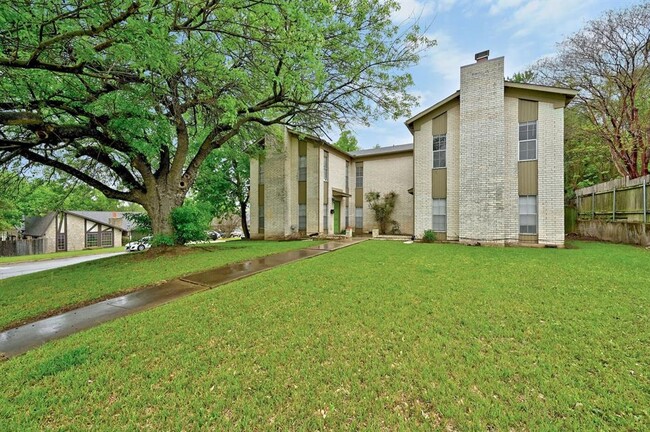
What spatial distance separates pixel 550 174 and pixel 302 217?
13236mm

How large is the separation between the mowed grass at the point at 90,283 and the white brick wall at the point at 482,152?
9933mm

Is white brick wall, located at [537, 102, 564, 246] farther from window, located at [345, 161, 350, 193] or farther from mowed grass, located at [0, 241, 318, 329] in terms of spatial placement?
mowed grass, located at [0, 241, 318, 329]

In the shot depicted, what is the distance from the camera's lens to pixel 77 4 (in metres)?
4.59

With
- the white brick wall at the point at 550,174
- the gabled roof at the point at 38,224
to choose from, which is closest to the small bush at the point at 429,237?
the white brick wall at the point at 550,174

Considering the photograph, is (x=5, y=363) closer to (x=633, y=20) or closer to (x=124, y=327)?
(x=124, y=327)

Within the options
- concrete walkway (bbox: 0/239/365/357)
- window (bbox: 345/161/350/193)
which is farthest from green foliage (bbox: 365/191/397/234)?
concrete walkway (bbox: 0/239/365/357)

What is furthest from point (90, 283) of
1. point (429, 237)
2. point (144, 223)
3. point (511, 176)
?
point (511, 176)

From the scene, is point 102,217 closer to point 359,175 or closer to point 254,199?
point 254,199

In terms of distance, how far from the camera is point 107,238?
34.6 metres

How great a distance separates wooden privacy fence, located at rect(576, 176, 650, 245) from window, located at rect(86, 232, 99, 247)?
47748 mm

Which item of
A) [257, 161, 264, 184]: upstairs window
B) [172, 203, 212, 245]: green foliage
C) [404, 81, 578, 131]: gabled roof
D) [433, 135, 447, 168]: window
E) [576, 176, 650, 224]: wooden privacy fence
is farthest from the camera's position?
[257, 161, 264, 184]: upstairs window

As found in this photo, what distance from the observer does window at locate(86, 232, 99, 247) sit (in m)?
32.7

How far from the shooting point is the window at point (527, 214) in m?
11.9

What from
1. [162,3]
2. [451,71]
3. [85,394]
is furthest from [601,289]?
[451,71]
